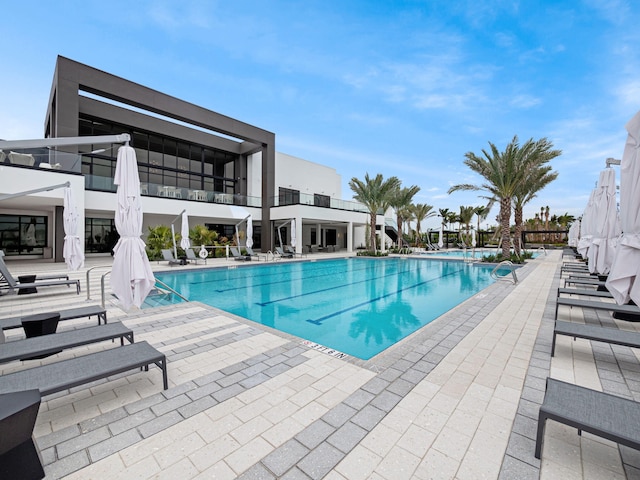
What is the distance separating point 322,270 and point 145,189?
12209 millimetres

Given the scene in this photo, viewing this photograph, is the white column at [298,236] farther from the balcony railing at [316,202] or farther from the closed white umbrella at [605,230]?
the closed white umbrella at [605,230]

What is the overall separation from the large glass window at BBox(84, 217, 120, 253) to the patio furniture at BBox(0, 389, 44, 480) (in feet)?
73.7

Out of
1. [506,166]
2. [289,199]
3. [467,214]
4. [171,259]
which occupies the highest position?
[506,166]

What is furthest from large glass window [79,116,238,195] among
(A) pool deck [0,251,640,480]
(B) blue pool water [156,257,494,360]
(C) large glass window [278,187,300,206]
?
(A) pool deck [0,251,640,480]

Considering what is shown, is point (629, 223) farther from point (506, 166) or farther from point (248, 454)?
point (506, 166)

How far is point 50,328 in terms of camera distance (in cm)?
402

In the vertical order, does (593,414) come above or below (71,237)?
below

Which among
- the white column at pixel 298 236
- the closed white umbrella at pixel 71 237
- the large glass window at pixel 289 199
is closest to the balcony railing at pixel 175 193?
the large glass window at pixel 289 199

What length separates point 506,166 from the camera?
15.9 metres

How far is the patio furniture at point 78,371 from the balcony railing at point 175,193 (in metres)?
15.9

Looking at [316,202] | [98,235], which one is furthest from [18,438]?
[98,235]

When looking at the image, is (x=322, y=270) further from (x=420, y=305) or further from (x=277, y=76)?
(x=277, y=76)

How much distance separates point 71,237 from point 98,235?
15074 mm

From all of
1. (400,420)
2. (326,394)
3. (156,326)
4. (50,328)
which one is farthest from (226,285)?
(400,420)
